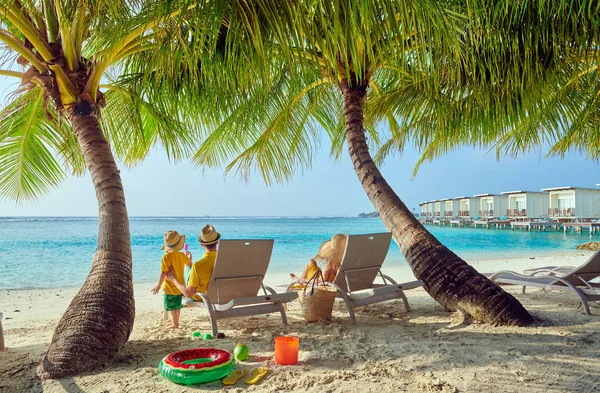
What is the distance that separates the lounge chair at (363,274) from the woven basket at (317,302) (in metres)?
0.12

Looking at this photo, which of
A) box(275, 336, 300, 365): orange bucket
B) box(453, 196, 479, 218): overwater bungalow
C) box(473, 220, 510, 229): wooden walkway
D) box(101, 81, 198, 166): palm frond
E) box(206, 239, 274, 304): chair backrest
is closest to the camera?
box(275, 336, 300, 365): orange bucket

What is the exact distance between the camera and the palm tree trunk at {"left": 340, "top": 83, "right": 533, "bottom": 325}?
13.5 ft

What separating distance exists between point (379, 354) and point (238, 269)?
163 centimetres

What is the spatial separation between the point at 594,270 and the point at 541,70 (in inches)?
87.3

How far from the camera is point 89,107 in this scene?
426cm

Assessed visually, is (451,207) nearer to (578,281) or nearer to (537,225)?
(537,225)

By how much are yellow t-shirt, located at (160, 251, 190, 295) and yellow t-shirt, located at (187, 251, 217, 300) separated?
0.16 meters

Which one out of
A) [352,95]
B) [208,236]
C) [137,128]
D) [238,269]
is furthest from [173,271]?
[352,95]

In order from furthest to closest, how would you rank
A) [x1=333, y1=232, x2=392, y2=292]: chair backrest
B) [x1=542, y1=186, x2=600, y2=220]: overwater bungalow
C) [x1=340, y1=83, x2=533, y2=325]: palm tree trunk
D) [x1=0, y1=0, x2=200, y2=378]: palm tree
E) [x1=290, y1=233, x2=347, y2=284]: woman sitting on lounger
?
[x1=542, y1=186, x2=600, y2=220]: overwater bungalow < [x1=290, y1=233, x2=347, y2=284]: woman sitting on lounger < [x1=333, y1=232, x2=392, y2=292]: chair backrest < [x1=340, y1=83, x2=533, y2=325]: palm tree trunk < [x1=0, y1=0, x2=200, y2=378]: palm tree

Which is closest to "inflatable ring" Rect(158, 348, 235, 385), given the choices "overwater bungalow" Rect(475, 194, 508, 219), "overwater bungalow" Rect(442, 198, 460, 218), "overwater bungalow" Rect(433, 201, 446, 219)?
"overwater bungalow" Rect(475, 194, 508, 219)

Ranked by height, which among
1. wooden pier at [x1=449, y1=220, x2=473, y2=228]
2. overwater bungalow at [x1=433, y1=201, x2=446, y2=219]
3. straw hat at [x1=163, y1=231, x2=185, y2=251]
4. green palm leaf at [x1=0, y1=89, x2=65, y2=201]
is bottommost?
wooden pier at [x1=449, y1=220, x2=473, y2=228]

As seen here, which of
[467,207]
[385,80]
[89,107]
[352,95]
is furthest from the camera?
[467,207]

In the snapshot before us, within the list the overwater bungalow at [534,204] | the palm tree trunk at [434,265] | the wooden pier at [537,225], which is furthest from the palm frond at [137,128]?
the overwater bungalow at [534,204]

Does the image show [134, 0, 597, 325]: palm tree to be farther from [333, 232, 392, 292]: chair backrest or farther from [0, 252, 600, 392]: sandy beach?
[0, 252, 600, 392]: sandy beach
